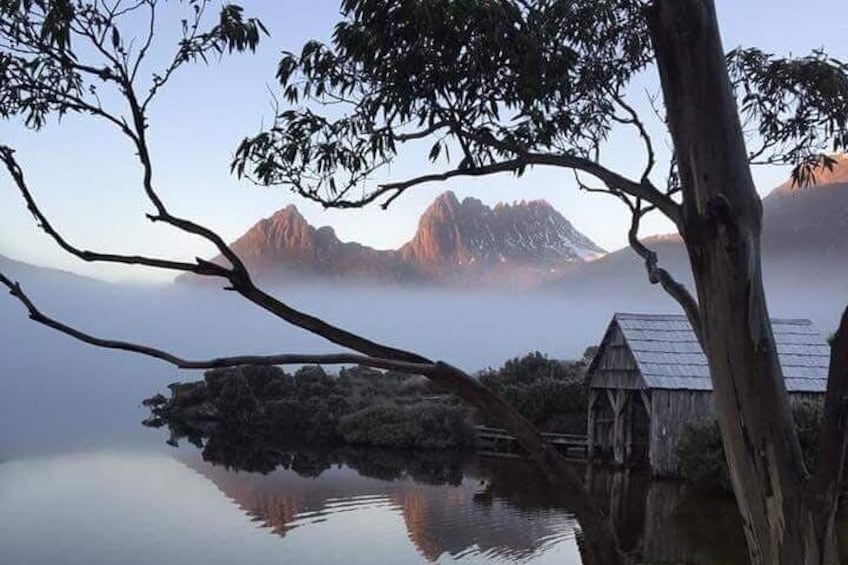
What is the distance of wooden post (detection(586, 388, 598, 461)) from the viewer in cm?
2311

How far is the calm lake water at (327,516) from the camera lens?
12.5m

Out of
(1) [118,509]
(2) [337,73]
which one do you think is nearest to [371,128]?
(2) [337,73]

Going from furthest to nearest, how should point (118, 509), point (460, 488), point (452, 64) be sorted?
point (460, 488) → point (118, 509) → point (452, 64)

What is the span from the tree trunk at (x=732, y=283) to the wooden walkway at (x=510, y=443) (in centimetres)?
1867

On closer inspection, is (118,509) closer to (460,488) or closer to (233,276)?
(460,488)

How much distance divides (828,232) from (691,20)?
65.3 meters

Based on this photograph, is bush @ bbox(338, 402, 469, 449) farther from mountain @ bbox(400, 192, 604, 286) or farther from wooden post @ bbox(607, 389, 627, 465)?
mountain @ bbox(400, 192, 604, 286)

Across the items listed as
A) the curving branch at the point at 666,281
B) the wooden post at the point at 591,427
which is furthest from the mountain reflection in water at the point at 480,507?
the curving branch at the point at 666,281

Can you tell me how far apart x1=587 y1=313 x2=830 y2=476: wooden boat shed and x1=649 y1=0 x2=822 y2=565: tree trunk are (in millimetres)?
15462

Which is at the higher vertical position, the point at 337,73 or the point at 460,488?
the point at 337,73

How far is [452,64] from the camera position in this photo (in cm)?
528

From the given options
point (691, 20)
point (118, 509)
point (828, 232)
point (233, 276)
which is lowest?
point (118, 509)

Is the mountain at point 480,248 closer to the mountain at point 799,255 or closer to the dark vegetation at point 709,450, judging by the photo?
the mountain at point 799,255

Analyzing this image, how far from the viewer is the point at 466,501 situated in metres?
17.0
